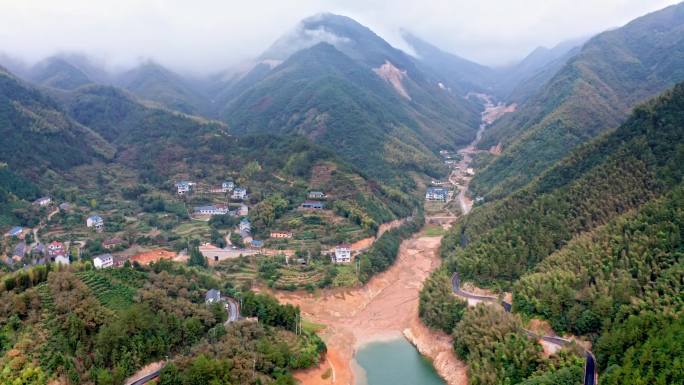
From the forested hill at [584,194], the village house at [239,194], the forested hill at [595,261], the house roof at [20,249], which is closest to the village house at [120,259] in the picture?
the house roof at [20,249]

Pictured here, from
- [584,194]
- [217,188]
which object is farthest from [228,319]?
[217,188]

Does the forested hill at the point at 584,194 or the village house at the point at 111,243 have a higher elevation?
the forested hill at the point at 584,194

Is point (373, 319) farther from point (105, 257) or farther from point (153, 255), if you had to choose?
point (105, 257)

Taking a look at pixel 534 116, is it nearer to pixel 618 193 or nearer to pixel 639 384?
pixel 618 193

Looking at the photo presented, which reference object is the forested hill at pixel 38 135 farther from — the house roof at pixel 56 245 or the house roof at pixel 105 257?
the house roof at pixel 105 257

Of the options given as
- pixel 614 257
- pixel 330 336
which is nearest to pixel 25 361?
pixel 330 336
